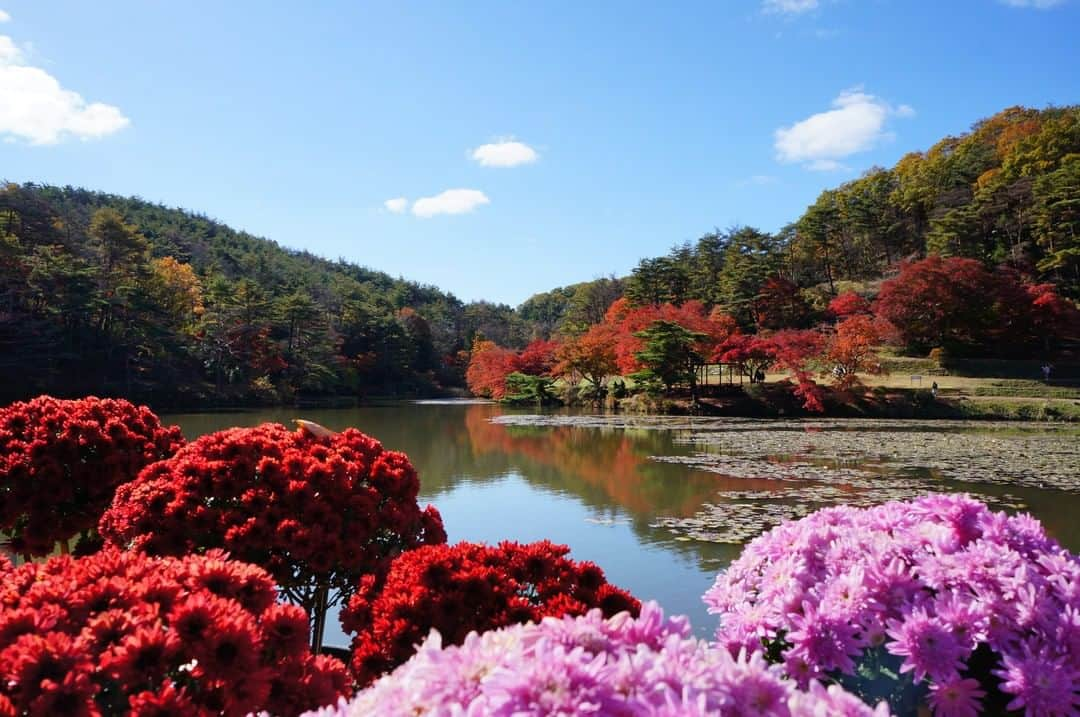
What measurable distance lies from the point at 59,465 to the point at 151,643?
3.78 metres

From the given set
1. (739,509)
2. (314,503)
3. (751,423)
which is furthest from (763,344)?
(314,503)

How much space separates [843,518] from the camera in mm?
2316

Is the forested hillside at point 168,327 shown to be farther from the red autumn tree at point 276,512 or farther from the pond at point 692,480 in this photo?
the red autumn tree at point 276,512

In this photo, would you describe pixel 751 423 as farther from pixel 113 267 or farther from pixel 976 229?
pixel 113 267

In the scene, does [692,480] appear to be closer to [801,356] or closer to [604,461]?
[604,461]

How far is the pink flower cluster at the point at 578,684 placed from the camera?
89 cm

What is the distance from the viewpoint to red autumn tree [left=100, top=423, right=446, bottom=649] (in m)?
3.48

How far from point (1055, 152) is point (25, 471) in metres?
55.3

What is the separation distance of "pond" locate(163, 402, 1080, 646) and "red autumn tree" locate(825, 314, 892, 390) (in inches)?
186

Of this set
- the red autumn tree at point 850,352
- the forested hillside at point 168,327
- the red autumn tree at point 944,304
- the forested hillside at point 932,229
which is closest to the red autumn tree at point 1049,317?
the red autumn tree at point 944,304

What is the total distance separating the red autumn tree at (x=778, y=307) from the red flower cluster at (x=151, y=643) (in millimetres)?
38599

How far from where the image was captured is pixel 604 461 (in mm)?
14695

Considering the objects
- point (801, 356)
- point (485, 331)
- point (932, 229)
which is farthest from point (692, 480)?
point (485, 331)

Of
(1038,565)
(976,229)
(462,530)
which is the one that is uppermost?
(976,229)
